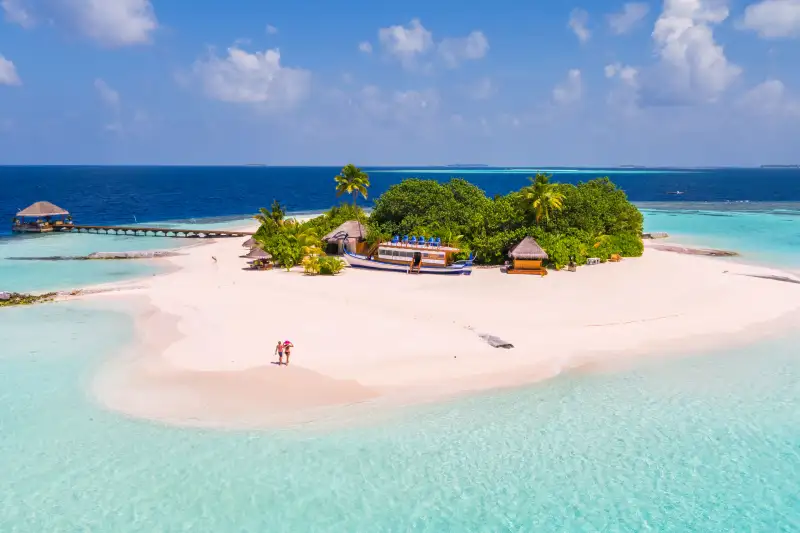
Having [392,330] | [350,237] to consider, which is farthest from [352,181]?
[392,330]

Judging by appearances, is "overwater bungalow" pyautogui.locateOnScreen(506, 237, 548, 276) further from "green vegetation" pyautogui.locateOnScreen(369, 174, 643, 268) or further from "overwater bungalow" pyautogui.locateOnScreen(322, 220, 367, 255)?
"overwater bungalow" pyautogui.locateOnScreen(322, 220, 367, 255)

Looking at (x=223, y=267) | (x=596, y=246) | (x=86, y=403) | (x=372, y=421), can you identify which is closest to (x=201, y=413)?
(x=86, y=403)

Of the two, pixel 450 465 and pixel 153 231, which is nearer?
pixel 450 465

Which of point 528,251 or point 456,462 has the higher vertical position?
point 528,251

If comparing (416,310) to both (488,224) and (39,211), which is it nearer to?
(488,224)

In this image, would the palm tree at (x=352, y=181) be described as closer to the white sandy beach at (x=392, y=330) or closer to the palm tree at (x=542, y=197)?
the white sandy beach at (x=392, y=330)

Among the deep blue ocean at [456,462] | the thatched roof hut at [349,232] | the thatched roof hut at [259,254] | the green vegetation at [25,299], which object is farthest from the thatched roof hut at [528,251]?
the green vegetation at [25,299]

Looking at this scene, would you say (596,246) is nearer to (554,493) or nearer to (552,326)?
(552,326)
